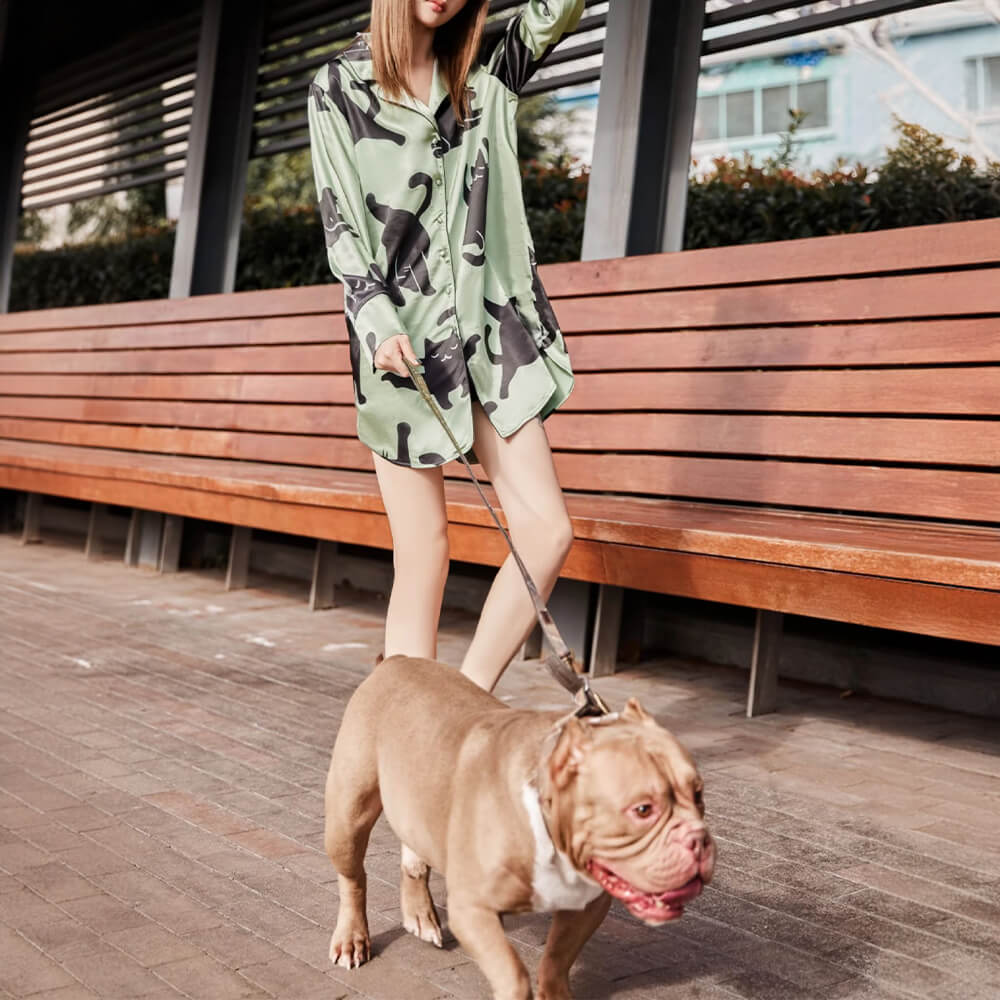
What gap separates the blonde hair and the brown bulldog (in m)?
1.42

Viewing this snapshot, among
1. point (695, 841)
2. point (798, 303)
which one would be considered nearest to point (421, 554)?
point (695, 841)

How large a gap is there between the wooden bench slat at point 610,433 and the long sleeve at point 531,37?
5.76ft

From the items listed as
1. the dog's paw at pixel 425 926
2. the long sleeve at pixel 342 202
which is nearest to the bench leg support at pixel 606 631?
the long sleeve at pixel 342 202

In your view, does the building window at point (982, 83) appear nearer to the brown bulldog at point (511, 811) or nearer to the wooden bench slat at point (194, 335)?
the wooden bench slat at point (194, 335)

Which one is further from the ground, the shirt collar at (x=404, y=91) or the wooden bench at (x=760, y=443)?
the shirt collar at (x=404, y=91)

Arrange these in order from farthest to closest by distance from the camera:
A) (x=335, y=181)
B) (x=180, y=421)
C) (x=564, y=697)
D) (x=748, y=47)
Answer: (x=180, y=421) < (x=748, y=47) < (x=564, y=697) < (x=335, y=181)

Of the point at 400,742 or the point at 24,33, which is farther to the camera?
the point at 24,33

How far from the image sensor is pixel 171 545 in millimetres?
7840

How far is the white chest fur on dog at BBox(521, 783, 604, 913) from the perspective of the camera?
6.12ft

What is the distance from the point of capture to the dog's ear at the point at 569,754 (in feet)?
5.83

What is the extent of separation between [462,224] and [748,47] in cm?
Result: 336

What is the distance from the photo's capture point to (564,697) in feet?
15.7

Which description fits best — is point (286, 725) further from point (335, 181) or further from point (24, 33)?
point (24, 33)

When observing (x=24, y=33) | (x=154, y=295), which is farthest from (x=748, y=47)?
(x=24, y=33)
